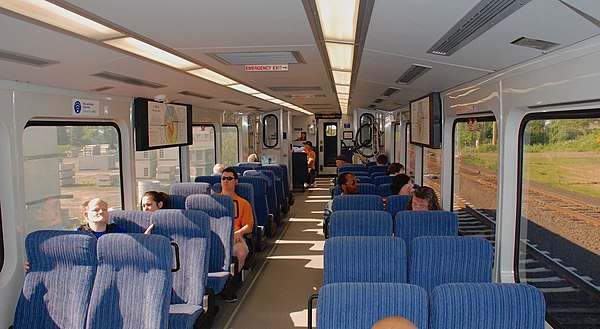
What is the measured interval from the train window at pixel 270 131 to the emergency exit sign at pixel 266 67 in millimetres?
9603

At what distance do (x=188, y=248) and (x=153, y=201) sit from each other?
111 centimetres

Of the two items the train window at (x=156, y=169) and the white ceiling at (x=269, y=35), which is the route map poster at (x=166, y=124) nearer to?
the train window at (x=156, y=169)

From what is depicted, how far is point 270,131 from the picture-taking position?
47.0 feet

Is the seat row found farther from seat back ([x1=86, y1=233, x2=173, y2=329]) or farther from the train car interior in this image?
seat back ([x1=86, y1=233, x2=173, y2=329])

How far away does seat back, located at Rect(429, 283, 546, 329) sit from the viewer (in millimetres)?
2248

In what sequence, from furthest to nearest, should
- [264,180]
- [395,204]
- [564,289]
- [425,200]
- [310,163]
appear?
[310,163] < [264,180] < [564,289] < [395,204] < [425,200]

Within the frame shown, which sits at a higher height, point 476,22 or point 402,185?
point 476,22

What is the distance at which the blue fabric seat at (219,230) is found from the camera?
498cm

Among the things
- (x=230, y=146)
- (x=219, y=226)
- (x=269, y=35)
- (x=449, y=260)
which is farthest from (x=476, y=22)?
Result: (x=230, y=146)

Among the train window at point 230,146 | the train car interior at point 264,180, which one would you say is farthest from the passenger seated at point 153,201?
the train window at point 230,146

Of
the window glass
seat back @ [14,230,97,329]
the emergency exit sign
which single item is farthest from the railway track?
seat back @ [14,230,97,329]

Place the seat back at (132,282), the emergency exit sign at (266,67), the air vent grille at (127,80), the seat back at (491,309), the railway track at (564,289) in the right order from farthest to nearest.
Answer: the railway track at (564,289) < the emergency exit sign at (266,67) < the air vent grille at (127,80) < the seat back at (132,282) < the seat back at (491,309)

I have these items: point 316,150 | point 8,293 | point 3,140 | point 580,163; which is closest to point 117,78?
point 3,140

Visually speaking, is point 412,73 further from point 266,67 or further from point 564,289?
point 564,289
